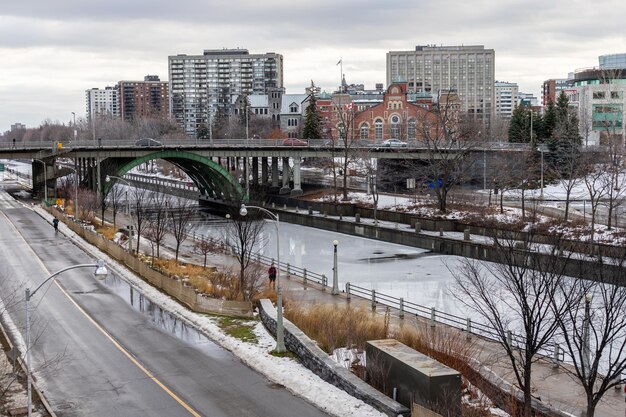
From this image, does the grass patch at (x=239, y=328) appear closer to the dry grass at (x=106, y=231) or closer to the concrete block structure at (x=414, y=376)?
the concrete block structure at (x=414, y=376)

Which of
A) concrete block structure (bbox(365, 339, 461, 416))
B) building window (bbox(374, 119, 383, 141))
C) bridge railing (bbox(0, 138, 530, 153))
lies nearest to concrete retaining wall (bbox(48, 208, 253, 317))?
concrete block structure (bbox(365, 339, 461, 416))

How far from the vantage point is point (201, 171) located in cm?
9619

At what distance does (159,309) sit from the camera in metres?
33.0

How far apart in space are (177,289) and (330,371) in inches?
559

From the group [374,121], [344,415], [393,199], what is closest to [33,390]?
[344,415]

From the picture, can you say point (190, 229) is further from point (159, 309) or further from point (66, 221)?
point (159, 309)

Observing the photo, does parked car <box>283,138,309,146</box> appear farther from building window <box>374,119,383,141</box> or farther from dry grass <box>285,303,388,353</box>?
dry grass <box>285,303,388,353</box>

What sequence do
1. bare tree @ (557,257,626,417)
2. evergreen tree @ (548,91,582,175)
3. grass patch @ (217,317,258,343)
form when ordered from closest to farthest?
bare tree @ (557,257,626,417) < grass patch @ (217,317,258,343) < evergreen tree @ (548,91,582,175)

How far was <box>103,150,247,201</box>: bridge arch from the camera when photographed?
85688 millimetres

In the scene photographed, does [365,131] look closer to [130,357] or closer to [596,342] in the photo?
[130,357]

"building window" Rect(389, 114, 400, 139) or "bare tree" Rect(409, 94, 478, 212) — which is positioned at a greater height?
"building window" Rect(389, 114, 400, 139)

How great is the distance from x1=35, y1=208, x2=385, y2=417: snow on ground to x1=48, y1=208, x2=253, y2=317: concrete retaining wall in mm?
484

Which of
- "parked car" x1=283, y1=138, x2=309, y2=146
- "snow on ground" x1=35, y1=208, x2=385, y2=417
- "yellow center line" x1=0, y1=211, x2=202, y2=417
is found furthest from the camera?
"parked car" x1=283, y1=138, x2=309, y2=146

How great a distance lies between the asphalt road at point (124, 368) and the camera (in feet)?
67.2
